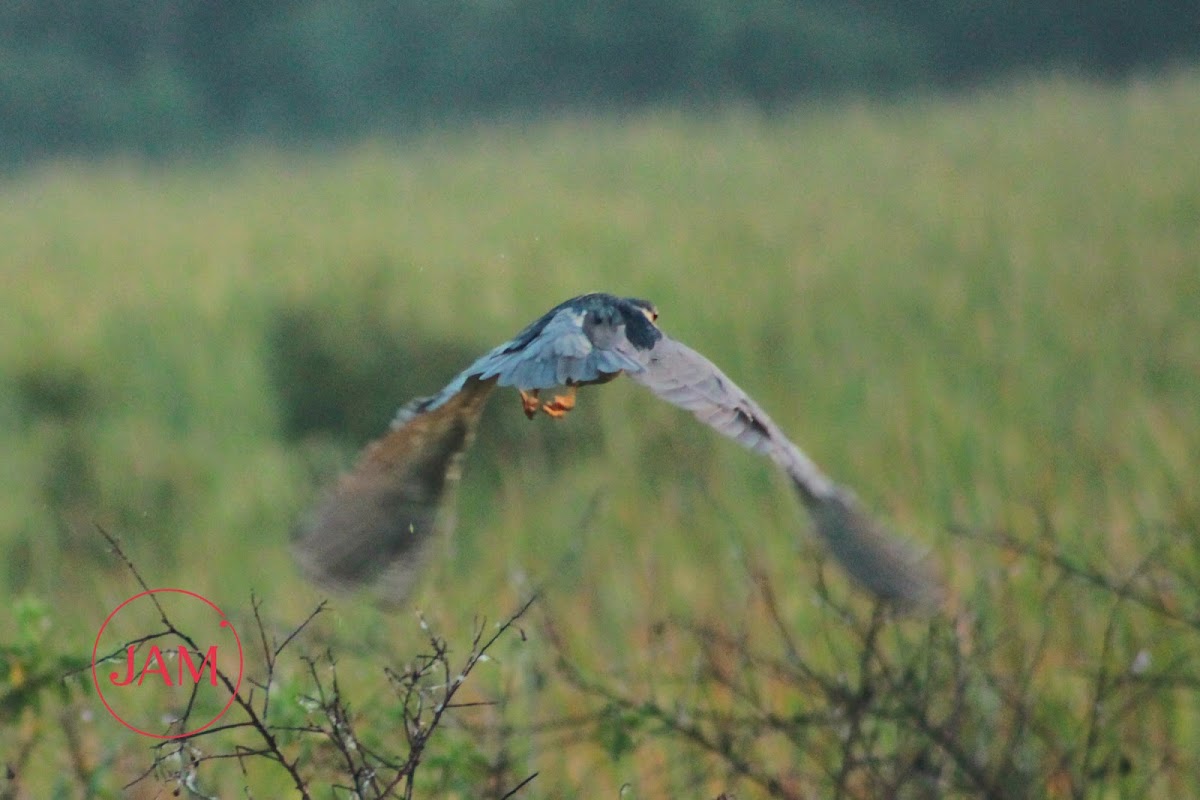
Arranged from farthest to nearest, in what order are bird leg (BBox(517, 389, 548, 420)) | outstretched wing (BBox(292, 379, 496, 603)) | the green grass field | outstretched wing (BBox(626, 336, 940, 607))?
the green grass field < outstretched wing (BBox(292, 379, 496, 603)) < bird leg (BBox(517, 389, 548, 420)) < outstretched wing (BBox(626, 336, 940, 607))

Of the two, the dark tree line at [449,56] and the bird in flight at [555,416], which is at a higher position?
the dark tree line at [449,56]

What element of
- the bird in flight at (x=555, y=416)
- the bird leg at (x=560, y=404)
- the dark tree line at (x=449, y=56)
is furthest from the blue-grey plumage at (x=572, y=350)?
the dark tree line at (x=449, y=56)

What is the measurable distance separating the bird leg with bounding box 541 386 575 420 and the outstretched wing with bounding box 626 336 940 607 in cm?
16

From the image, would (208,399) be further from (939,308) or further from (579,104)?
(579,104)

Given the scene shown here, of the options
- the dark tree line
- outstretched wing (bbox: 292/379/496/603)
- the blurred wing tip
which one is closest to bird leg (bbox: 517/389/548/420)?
outstretched wing (bbox: 292/379/496/603)

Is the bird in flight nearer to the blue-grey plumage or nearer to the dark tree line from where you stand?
the blue-grey plumage

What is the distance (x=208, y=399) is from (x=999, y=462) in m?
2.92

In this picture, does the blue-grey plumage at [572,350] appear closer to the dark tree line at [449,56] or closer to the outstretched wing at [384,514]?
the outstretched wing at [384,514]

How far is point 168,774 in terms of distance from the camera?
3.43ft

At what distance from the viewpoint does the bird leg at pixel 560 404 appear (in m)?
1.50

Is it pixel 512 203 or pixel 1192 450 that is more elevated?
pixel 512 203

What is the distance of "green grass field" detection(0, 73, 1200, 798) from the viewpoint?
2.30 m

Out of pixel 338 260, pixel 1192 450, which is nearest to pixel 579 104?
pixel 338 260

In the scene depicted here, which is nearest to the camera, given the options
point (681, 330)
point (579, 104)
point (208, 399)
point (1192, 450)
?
point (1192, 450)
